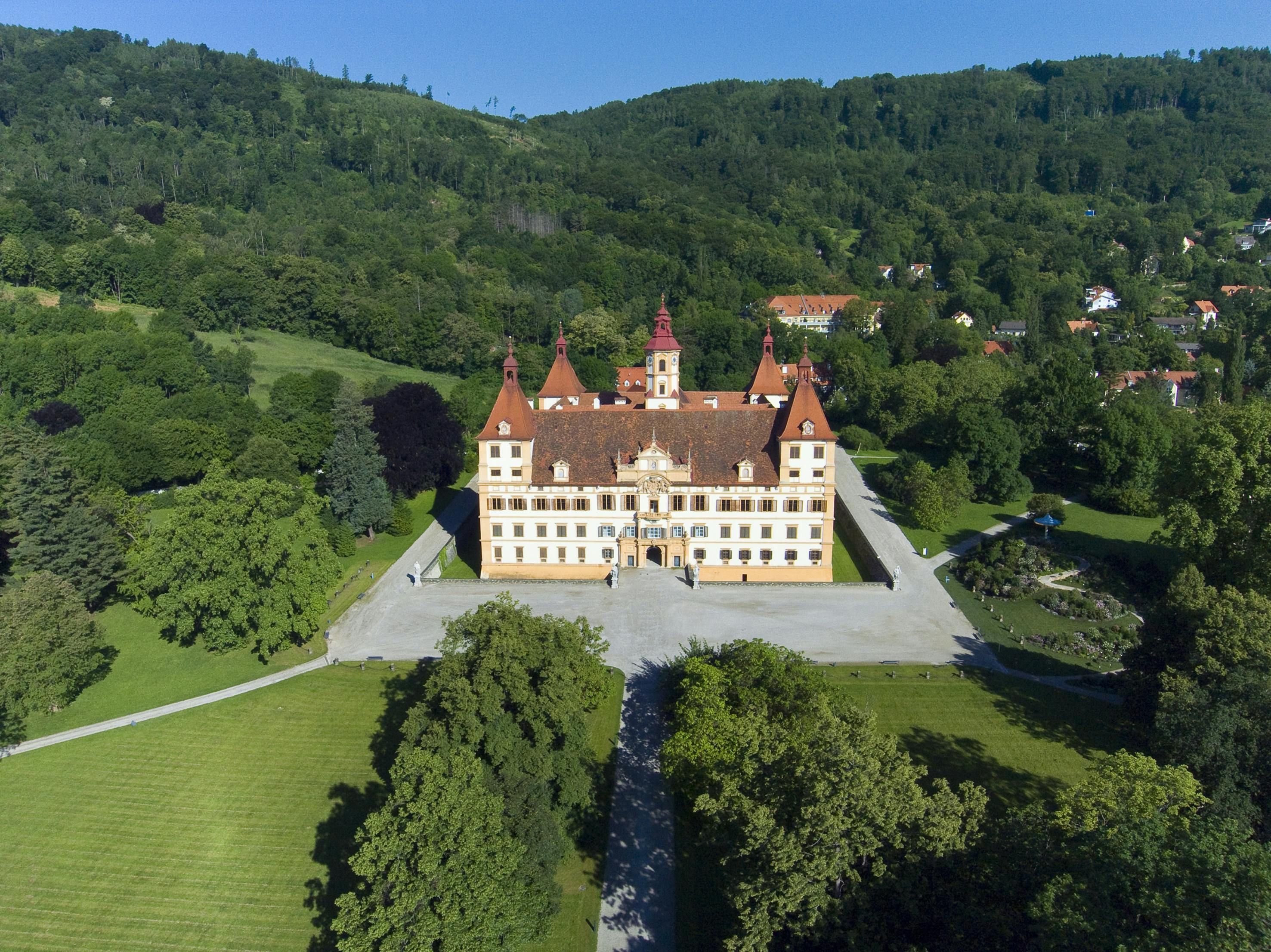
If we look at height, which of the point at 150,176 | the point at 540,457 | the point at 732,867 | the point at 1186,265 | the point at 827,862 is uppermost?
the point at 150,176

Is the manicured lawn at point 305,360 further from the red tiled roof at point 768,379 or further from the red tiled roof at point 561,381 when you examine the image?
the red tiled roof at point 768,379

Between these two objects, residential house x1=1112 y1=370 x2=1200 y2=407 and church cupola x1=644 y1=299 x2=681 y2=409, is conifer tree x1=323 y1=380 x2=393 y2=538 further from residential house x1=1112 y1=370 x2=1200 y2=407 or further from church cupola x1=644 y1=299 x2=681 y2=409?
residential house x1=1112 y1=370 x2=1200 y2=407

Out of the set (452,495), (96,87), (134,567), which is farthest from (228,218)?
(134,567)

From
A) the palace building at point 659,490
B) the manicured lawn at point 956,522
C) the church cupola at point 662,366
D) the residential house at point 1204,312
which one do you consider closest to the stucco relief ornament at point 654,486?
the palace building at point 659,490

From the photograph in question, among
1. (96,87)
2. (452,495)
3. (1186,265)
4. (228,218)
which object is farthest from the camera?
(96,87)

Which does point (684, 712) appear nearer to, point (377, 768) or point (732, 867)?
point (732, 867)

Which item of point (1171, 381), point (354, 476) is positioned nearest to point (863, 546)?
point (354, 476)

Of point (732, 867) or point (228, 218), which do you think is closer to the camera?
point (732, 867)
